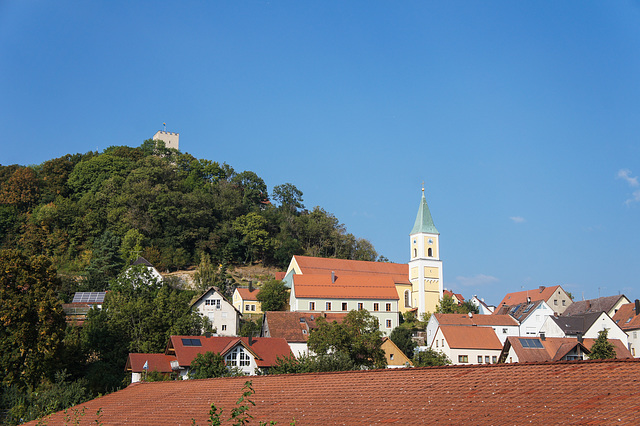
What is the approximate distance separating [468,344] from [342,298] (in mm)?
20007

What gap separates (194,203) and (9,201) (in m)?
30.4

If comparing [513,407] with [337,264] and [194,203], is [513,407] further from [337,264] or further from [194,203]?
[194,203]

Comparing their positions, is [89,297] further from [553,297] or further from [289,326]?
[553,297]

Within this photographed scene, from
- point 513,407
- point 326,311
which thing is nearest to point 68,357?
point 326,311

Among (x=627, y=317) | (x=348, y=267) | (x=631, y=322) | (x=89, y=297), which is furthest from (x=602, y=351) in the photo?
(x=89, y=297)

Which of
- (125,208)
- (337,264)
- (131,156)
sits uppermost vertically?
(131,156)

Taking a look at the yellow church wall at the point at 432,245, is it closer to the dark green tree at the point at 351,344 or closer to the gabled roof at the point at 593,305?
the gabled roof at the point at 593,305

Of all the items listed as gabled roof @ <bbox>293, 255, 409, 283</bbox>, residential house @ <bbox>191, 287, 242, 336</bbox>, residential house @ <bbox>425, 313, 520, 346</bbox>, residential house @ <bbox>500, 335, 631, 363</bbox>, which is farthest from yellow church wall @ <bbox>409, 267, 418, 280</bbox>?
residential house @ <bbox>500, 335, 631, 363</bbox>

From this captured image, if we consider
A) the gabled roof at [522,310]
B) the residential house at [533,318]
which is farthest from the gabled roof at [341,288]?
the residential house at [533,318]

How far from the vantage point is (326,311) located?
238ft

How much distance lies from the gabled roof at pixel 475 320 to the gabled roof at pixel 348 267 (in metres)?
20.2

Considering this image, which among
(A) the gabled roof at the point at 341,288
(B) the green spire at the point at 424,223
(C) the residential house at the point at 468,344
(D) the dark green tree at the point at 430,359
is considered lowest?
(D) the dark green tree at the point at 430,359

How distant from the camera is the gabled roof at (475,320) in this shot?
63.5m

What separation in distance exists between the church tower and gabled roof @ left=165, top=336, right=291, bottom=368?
3614 centimetres
